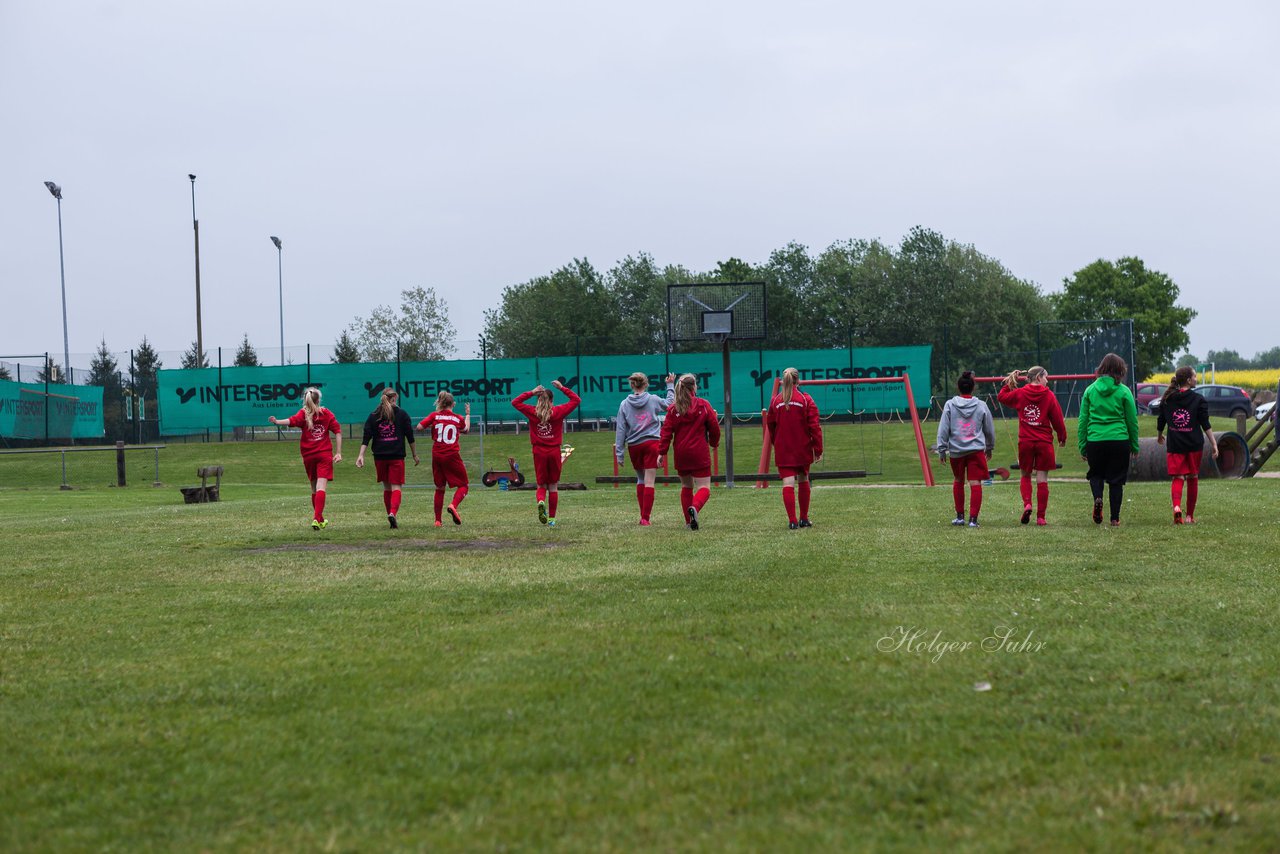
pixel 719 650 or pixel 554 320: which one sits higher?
pixel 554 320

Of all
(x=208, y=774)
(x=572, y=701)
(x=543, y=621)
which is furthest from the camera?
(x=543, y=621)

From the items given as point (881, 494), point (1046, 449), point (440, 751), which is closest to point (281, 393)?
point (881, 494)

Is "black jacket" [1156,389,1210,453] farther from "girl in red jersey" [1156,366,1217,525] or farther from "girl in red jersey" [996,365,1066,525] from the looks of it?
"girl in red jersey" [996,365,1066,525]

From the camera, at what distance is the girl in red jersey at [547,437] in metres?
15.0

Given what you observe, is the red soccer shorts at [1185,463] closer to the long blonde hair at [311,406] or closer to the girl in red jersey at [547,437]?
the girl in red jersey at [547,437]

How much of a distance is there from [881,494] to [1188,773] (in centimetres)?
1719

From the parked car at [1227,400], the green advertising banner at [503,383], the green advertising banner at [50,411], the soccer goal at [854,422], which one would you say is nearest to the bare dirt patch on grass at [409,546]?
the soccer goal at [854,422]

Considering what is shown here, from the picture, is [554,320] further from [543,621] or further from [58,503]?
[543,621]

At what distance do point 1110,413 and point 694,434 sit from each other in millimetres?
4403

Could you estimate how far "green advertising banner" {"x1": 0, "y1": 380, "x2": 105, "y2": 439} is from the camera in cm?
4084

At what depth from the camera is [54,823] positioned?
12.4 feet

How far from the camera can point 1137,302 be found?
86562 mm

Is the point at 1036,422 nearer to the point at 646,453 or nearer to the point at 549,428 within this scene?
the point at 646,453
